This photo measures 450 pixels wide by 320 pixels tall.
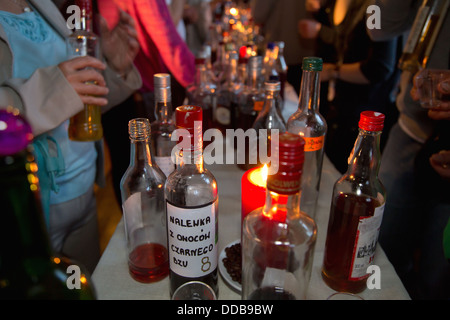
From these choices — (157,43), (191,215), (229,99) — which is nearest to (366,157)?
(191,215)

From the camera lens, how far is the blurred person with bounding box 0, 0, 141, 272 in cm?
75

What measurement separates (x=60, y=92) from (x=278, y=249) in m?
0.62

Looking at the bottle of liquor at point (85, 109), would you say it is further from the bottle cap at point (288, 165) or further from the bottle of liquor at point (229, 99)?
the bottle cap at point (288, 165)

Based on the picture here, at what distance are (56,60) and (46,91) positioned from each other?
0.28m

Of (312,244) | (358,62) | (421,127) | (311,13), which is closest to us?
(312,244)

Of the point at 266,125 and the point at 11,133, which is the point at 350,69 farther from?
the point at 11,133

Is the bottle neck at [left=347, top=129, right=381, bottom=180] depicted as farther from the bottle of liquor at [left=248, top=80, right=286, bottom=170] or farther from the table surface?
the bottle of liquor at [left=248, top=80, right=286, bottom=170]

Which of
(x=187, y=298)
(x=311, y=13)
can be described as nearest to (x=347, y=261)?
(x=187, y=298)

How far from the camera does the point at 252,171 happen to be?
61 cm

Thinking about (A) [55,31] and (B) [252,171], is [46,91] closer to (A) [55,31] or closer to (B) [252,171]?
(A) [55,31]

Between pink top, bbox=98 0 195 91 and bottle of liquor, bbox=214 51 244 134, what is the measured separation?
0.45 meters

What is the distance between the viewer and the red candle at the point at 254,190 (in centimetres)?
56

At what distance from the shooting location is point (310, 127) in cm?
75

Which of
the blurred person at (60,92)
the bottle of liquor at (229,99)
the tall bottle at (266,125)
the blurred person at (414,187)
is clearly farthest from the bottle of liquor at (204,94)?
the blurred person at (414,187)
